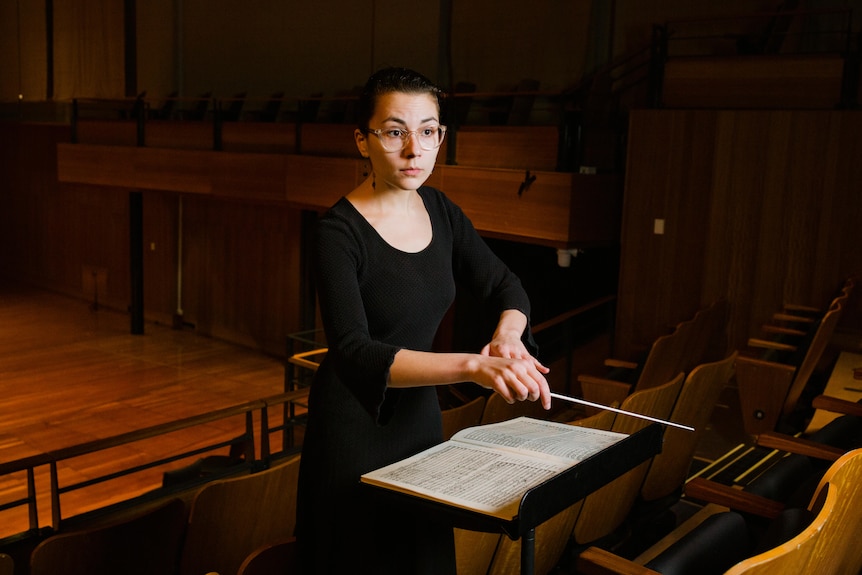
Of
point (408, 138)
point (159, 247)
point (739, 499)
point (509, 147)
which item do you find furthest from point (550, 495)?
point (159, 247)

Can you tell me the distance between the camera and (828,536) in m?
0.48

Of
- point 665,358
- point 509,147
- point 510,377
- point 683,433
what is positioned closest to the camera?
point 510,377

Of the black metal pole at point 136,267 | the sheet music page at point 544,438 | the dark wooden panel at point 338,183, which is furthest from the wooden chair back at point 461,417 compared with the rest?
the black metal pole at point 136,267

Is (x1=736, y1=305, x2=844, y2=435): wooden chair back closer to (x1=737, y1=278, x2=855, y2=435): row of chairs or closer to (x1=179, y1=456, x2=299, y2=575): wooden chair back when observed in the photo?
(x1=737, y1=278, x2=855, y2=435): row of chairs

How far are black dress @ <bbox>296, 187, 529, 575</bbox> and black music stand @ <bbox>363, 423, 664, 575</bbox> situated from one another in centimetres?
5

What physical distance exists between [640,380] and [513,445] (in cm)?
90

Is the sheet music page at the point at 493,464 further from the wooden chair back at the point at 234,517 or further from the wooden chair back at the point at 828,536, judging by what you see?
the wooden chair back at the point at 234,517

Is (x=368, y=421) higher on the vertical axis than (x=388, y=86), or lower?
lower

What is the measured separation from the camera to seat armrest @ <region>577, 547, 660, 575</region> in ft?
1.90

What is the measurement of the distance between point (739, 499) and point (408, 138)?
464 millimetres

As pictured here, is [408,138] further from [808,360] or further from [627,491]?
[808,360]

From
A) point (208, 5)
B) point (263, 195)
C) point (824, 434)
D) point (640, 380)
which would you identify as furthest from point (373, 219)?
point (208, 5)

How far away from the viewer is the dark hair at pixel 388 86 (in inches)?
15.9

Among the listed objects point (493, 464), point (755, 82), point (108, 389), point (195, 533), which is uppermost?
point (755, 82)
